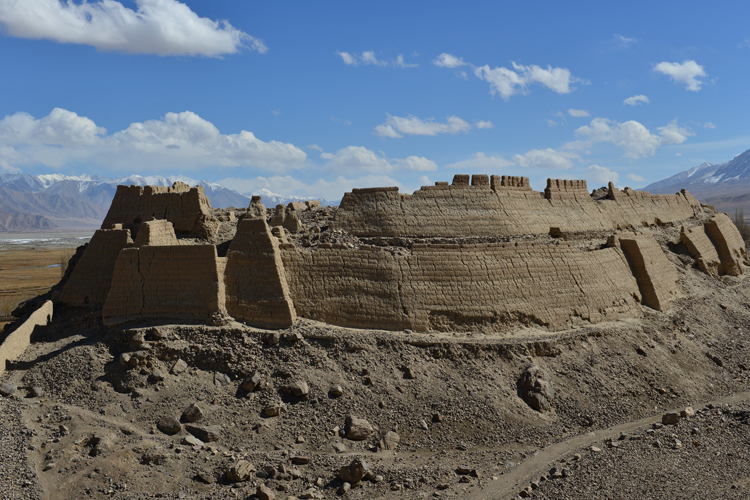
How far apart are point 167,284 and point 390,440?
753cm

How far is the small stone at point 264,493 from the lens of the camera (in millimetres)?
9984

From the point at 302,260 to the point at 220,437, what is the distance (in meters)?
5.38

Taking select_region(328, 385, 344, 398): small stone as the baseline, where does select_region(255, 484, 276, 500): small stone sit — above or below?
below

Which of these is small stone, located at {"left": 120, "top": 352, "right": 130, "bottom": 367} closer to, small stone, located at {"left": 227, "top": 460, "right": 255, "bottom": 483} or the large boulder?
small stone, located at {"left": 227, "top": 460, "right": 255, "bottom": 483}

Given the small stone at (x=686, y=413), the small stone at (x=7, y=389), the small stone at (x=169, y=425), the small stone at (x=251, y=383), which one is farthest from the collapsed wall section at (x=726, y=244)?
the small stone at (x=7, y=389)

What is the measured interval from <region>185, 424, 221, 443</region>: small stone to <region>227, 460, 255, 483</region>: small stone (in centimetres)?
132

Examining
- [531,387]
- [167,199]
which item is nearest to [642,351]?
[531,387]

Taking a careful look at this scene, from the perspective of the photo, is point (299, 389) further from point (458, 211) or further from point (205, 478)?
point (458, 211)

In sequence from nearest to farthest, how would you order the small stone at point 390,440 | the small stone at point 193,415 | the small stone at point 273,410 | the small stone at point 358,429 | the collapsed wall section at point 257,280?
the small stone at point 390,440 → the small stone at point 358,429 → the small stone at point 193,415 → the small stone at point 273,410 → the collapsed wall section at point 257,280

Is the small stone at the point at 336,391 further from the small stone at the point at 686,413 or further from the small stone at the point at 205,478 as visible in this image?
the small stone at the point at 686,413

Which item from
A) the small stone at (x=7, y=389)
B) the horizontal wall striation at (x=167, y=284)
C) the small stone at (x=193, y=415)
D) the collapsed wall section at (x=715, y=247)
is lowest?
the small stone at (x=193, y=415)

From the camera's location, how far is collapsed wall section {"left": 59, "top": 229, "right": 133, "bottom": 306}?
1702cm

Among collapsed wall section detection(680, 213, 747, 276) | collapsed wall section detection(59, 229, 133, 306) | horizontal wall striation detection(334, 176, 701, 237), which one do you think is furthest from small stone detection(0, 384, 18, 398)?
collapsed wall section detection(680, 213, 747, 276)

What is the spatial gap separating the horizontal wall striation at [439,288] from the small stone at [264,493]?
5.27 meters
